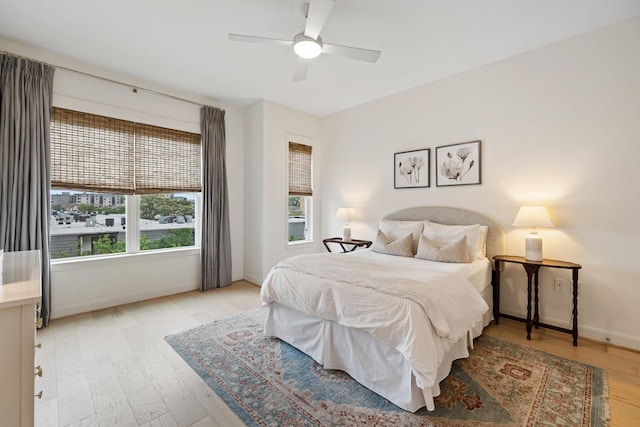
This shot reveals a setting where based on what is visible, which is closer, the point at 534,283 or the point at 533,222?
the point at 533,222

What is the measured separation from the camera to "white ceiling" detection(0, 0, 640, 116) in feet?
7.70

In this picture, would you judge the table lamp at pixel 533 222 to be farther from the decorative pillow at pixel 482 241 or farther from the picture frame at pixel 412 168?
the picture frame at pixel 412 168

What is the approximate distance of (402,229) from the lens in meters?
3.69

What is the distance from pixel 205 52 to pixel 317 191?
2797 mm

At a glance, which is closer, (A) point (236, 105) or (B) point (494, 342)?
(B) point (494, 342)

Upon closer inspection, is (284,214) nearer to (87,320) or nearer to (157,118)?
(157,118)

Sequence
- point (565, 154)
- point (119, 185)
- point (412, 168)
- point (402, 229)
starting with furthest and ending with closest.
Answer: point (412, 168) < point (402, 229) < point (119, 185) < point (565, 154)

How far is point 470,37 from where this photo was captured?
275 cm

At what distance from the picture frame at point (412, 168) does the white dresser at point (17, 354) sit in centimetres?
378

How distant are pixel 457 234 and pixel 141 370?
10.6 ft

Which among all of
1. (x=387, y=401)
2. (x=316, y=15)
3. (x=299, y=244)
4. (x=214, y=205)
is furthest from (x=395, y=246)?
(x=214, y=205)

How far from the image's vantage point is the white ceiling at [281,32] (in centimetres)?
235

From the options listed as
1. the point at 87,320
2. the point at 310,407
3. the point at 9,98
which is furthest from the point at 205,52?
the point at 310,407

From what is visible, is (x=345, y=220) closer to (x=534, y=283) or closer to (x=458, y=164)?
(x=458, y=164)
